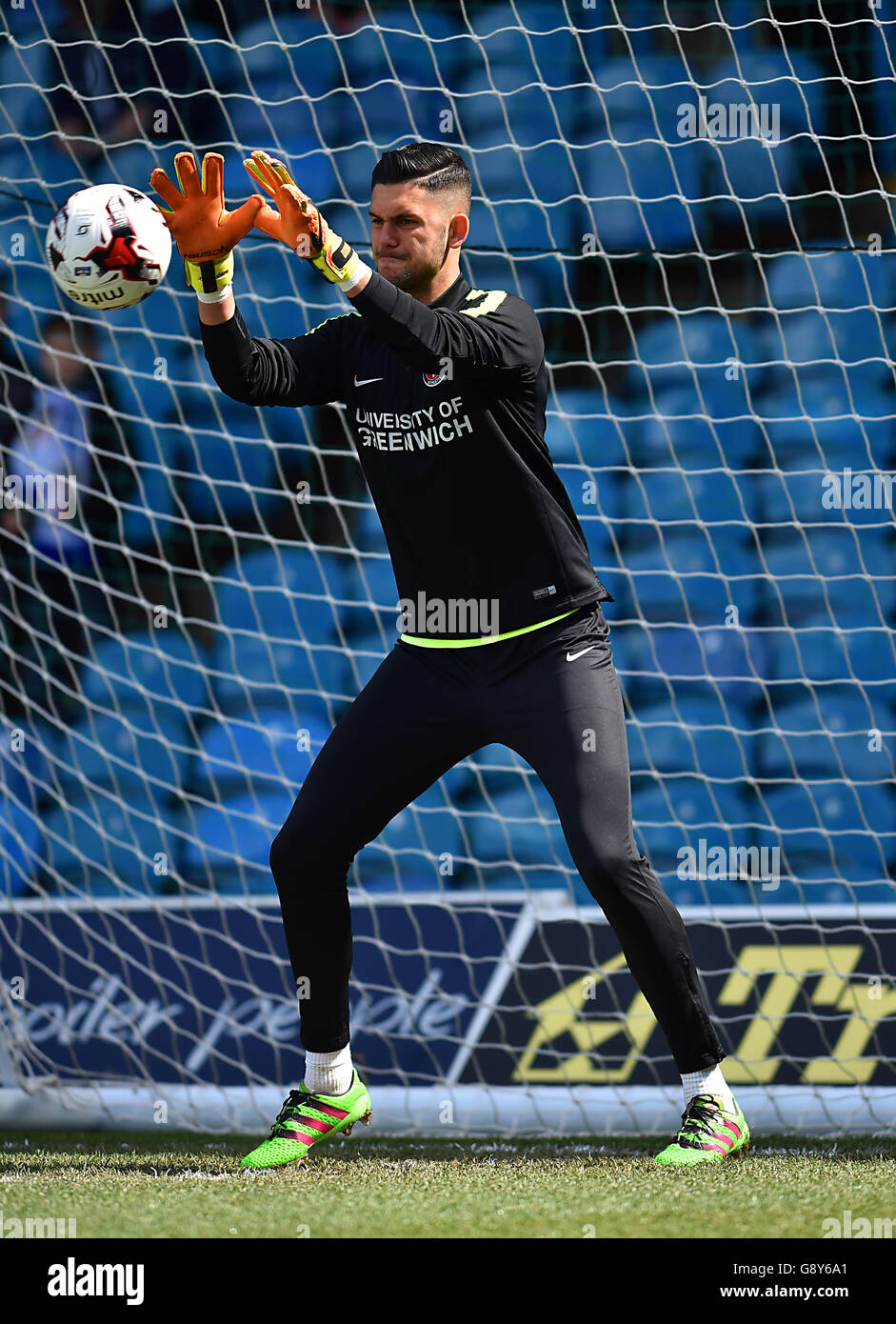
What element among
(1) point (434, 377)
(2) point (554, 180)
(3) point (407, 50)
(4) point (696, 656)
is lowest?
(4) point (696, 656)

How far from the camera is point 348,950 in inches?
94.3

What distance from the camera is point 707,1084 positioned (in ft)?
7.55

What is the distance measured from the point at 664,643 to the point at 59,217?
9.86ft

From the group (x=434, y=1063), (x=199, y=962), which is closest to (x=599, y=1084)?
(x=434, y=1063)

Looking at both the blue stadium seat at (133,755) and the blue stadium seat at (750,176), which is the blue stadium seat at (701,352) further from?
the blue stadium seat at (133,755)

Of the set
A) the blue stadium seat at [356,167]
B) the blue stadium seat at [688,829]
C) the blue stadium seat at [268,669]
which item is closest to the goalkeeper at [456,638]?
the blue stadium seat at [688,829]

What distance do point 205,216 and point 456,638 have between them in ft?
2.54

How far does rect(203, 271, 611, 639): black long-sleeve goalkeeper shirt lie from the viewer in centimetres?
229

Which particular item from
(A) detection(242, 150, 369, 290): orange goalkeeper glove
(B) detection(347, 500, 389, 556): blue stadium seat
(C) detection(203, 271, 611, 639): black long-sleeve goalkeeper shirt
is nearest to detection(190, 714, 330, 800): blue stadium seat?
(B) detection(347, 500, 389, 556): blue stadium seat

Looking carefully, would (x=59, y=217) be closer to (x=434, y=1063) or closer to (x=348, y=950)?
(x=348, y=950)

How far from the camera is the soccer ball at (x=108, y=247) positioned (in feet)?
7.62

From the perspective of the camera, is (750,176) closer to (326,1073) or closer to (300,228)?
(300,228)

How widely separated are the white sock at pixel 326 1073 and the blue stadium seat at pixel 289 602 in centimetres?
265

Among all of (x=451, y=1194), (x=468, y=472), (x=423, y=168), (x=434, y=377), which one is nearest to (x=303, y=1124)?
(x=451, y=1194)
